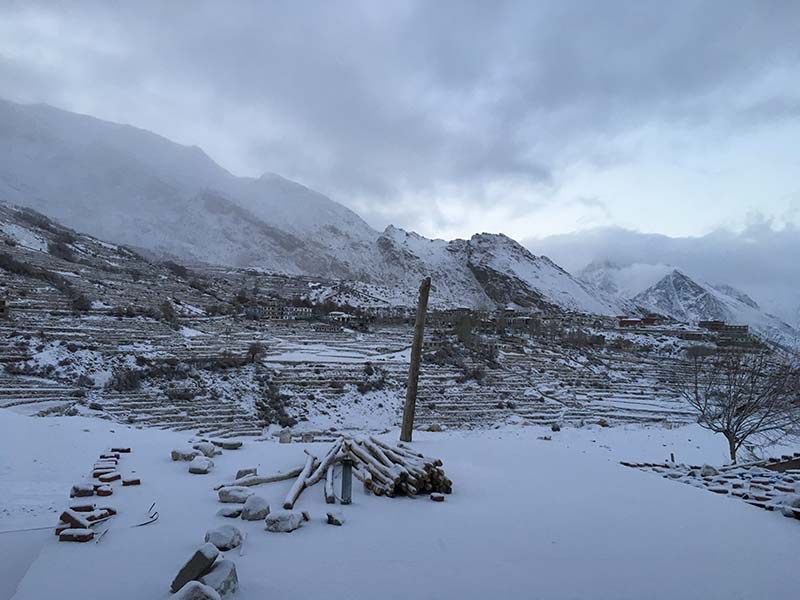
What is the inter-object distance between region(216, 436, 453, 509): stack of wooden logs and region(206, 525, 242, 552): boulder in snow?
0.92m

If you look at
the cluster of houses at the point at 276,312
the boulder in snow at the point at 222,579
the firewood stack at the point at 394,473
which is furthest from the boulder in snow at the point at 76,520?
the cluster of houses at the point at 276,312

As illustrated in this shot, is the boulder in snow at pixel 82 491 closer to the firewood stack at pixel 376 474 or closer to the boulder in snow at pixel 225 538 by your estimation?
the firewood stack at pixel 376 474

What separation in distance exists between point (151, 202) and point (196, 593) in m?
93.0

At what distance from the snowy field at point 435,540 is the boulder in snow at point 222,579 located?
8cm

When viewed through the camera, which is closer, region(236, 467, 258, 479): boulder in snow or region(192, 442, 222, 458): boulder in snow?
region(236, 467, 258, 479): boulder in snow

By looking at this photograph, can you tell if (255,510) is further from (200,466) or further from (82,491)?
(200,466)

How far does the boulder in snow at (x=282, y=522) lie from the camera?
11.5 ft

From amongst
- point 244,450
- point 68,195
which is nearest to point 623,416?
point 244,450

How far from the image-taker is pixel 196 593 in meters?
2.32

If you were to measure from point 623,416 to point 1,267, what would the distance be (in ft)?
106

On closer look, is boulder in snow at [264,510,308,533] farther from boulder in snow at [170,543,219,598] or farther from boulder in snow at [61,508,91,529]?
boulder in snow at [61,508,91,529]

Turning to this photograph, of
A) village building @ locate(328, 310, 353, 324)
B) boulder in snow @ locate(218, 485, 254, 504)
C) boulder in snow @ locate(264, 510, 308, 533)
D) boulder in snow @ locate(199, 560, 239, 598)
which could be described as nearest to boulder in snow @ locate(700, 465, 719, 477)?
boulder in snow @ locate(264, 510, 308, 533)

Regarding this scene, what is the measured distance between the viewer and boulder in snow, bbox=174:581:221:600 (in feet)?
7.55

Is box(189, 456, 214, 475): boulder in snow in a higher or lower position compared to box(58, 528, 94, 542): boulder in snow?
lower
